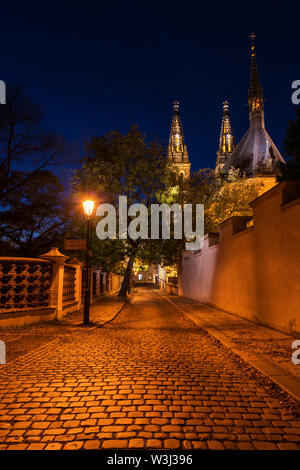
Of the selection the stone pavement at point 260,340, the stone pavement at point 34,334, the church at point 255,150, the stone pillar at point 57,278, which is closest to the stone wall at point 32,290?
the stone pillar at point 57,278

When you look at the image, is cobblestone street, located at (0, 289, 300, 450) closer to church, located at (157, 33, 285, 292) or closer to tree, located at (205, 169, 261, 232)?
tree, located at (205, 169, 261, 232)

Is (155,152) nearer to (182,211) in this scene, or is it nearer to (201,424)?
(182,211)

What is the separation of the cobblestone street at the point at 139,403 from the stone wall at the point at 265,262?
2.91 meters

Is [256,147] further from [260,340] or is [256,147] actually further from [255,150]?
[260,340]

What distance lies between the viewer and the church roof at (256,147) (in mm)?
42472

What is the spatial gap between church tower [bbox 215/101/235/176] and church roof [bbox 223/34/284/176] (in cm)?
2516

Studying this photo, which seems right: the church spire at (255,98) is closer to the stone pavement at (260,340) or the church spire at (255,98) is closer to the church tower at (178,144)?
the church tower at (178,144)

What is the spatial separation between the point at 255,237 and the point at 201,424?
8.08 meters

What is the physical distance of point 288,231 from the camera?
789 cm

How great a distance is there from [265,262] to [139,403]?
7060mm

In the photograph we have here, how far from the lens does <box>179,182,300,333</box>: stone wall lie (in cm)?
768

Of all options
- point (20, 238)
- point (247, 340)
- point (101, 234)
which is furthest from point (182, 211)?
point (247, 340)

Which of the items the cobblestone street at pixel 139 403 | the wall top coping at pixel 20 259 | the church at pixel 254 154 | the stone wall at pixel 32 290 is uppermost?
the church at pixel 254 154

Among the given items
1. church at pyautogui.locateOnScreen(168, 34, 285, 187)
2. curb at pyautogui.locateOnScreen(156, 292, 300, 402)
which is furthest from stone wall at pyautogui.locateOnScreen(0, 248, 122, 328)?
church at pyautogui.locateOnScreen(168, 34, 285, 187)
